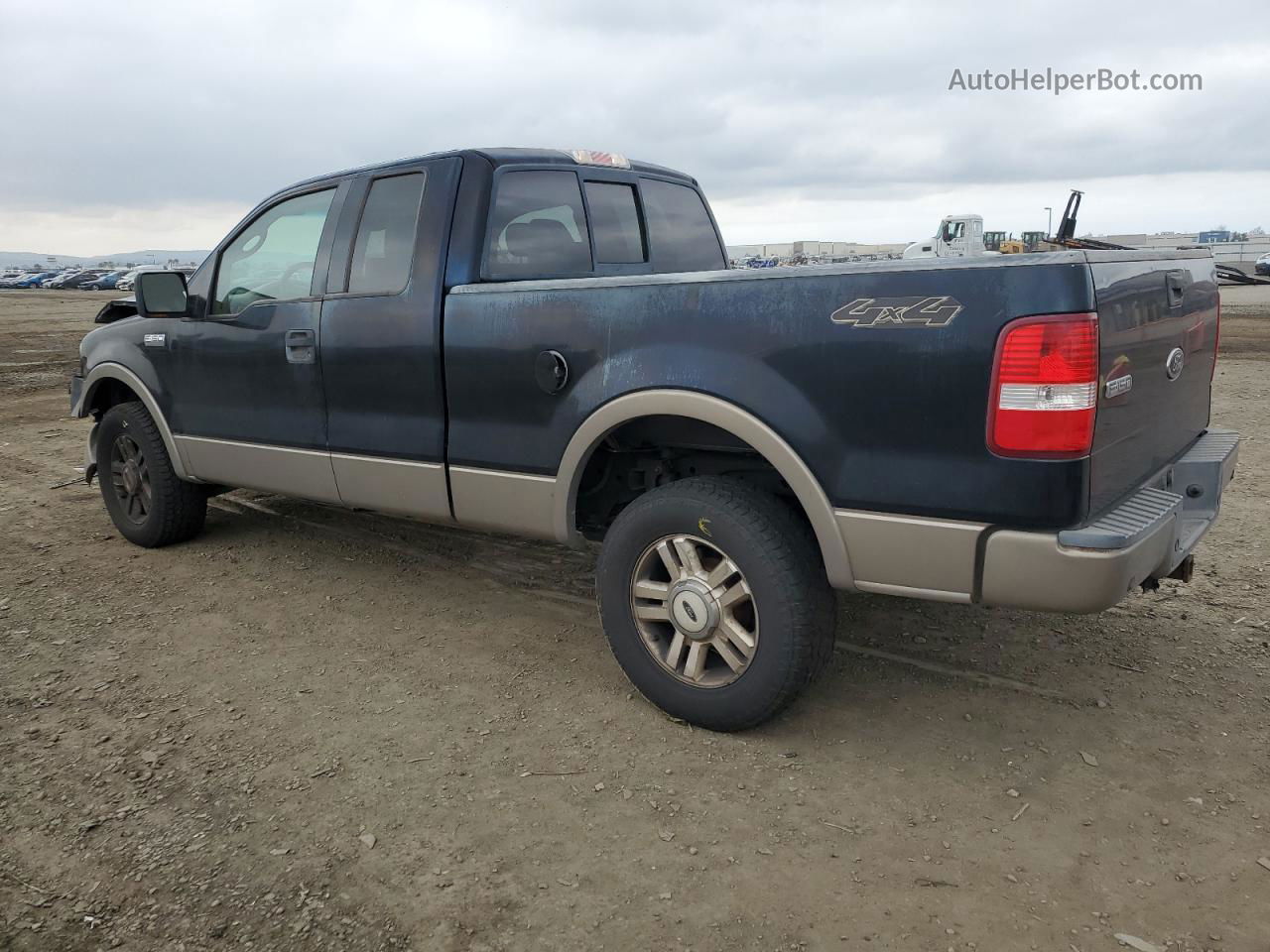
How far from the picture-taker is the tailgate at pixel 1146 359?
2.58m

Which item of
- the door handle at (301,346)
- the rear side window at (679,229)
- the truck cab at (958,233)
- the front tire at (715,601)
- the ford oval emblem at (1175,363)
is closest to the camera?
the front tire at (715,601)

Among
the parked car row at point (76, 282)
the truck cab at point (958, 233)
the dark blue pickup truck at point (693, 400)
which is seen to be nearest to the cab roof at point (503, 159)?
the dark blue pickup truck at point (693, 400)

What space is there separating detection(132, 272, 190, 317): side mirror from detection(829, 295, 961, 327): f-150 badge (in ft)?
11.5

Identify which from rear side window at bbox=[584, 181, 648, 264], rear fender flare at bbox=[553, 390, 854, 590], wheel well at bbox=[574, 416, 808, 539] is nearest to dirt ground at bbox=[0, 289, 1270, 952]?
wheel well at bbox=[574, 416, 808, 539]

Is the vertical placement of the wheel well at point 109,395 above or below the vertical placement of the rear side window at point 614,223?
below

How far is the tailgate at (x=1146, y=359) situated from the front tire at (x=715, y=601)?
2.89 ft

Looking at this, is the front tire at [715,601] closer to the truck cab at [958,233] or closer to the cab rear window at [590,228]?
the cab rear window at [590,228]

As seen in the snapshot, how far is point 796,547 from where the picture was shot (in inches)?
120

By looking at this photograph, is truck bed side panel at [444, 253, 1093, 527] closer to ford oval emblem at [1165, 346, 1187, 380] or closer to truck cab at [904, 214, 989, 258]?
ford oval emblem at [1165, 346, 1187, 380]

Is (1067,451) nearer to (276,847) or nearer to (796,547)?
(796,547)

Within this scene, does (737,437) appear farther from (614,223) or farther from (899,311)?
(614,223)

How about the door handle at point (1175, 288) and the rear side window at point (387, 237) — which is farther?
the rear side window at point (387, 237)

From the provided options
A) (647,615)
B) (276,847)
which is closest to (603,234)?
(647,615)

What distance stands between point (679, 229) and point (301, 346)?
6.23 feet
